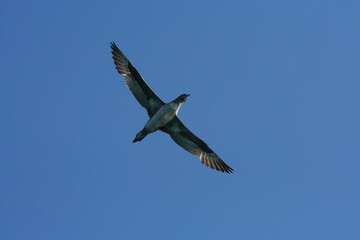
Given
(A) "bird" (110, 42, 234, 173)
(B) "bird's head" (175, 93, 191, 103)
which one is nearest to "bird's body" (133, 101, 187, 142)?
(A) "bird" (110, 42, 234, 173)

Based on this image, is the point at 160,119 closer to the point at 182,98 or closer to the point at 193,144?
the point at 182,98

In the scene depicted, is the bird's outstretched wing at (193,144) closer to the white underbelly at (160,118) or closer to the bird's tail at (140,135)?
the white underbelly at (160,118)

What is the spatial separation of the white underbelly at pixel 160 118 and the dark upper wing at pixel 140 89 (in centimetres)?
64

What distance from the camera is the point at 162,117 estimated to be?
1808cm

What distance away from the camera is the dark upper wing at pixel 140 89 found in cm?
1873

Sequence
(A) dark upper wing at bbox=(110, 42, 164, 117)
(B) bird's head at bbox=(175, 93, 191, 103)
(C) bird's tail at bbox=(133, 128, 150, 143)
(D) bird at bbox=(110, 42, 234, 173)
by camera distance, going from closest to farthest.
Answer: (C) bird's tail at bbox=(133, 128, 150, 143) < (D) bird at bbox=(110, 42, 234, 173) < (B) bird's head at bbox=(175, 93, 191, 103) < (A) dark upper wing at bbox=(110, 42, 164, 117)

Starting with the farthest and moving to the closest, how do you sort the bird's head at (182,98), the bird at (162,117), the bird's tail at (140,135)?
the bird's head at (182,98) → the bird at (162,117) → the bird's tail at (140,135)

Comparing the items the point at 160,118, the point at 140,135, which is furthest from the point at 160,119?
the point at 140,135

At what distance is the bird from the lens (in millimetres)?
18141

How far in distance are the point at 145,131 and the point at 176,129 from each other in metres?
1.57

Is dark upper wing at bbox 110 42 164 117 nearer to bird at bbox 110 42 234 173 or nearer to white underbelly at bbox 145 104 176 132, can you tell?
bird at bbox 110 42 234 173

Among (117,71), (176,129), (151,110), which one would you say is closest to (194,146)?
(176,129)

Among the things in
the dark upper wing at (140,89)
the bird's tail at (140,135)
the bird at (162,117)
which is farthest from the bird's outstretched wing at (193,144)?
the bird's tail at (140,135)

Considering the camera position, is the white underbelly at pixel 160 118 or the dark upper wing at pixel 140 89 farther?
the dark upper wing at pixel 140 89
